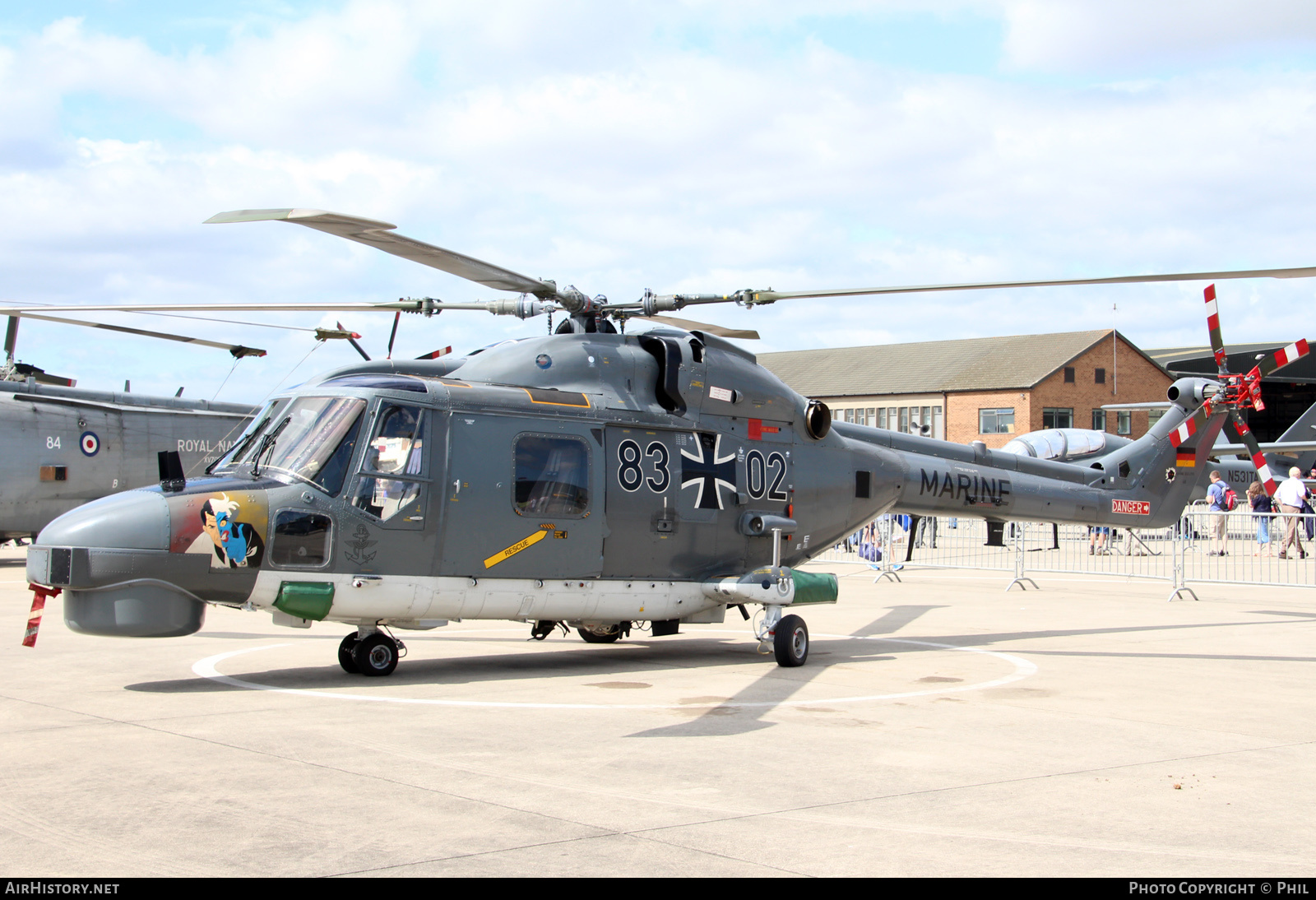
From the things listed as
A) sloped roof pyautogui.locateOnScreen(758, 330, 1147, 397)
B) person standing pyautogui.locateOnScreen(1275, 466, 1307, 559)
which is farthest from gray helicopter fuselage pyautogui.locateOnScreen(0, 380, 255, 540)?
sloped roof pyautogui.locateOnScreen(758, 330, 1147, 397)

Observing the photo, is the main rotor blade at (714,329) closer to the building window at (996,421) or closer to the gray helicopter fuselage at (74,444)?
the gray helicopter fuselage at (74,444)

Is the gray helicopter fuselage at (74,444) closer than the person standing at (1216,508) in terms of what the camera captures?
Yes

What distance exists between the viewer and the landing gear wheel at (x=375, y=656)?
10.4m

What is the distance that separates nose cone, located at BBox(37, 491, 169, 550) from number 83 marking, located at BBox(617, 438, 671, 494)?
13.9ft

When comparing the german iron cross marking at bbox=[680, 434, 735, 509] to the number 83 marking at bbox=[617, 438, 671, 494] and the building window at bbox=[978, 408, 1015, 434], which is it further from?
the building window at bbox=[978, 408, 1015, 434]

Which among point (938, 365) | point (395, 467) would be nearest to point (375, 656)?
point (395, 467)

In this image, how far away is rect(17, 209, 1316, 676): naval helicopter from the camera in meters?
9.08

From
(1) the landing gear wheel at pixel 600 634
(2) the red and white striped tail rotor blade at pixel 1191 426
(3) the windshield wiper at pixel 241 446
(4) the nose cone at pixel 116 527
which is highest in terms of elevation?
(2) the red and white striped tail rotor blade at pixel 1191 426

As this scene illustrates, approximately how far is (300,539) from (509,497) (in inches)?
76.3

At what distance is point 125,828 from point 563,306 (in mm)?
7203

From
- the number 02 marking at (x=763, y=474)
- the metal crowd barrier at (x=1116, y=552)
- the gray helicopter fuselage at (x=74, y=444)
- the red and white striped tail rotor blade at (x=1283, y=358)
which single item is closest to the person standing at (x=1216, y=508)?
the metal crowd barrier at (x=1116, y=552)

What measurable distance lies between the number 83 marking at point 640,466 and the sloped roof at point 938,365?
5503cm

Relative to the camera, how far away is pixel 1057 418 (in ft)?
212
